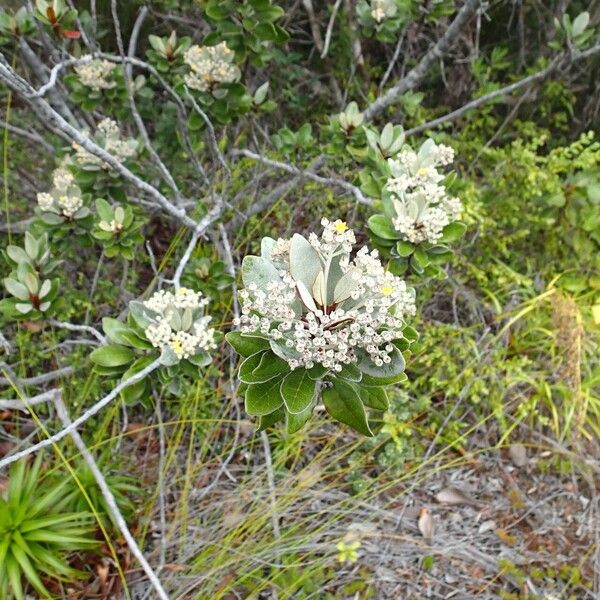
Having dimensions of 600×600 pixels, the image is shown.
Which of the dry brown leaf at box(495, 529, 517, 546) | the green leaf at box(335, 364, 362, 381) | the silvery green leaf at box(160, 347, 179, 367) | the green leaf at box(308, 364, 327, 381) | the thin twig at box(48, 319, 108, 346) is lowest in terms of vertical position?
the dry brown leaf at box(495, 529, 517, 546)

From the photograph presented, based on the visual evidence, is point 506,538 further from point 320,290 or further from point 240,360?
point 320,290

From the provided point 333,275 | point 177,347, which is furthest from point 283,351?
point 177,347

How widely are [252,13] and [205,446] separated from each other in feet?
4.69

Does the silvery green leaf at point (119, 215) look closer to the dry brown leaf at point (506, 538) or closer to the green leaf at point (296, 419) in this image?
the green leaf at point (296, 419)

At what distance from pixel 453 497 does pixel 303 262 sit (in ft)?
4.39

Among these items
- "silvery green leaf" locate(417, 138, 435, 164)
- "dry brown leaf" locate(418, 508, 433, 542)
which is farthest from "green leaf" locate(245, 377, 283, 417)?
"dry brown leaf" locate(418, 508, 433, 542)

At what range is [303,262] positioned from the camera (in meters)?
1.12

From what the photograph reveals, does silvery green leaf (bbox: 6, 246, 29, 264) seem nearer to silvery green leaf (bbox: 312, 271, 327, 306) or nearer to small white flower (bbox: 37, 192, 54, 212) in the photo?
small white flower (bbox: 37, 192, 54, 212)

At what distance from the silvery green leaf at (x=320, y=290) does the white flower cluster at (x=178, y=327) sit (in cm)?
44

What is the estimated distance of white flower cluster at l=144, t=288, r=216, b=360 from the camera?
144 cm

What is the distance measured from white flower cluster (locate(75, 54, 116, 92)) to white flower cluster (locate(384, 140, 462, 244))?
1114 mm

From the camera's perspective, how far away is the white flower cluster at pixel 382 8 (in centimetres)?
206

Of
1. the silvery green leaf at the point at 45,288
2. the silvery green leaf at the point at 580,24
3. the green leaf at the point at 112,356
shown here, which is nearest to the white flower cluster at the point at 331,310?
the green leaf at the point at 112,356

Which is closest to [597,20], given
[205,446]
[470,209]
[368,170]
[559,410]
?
[470,209]
